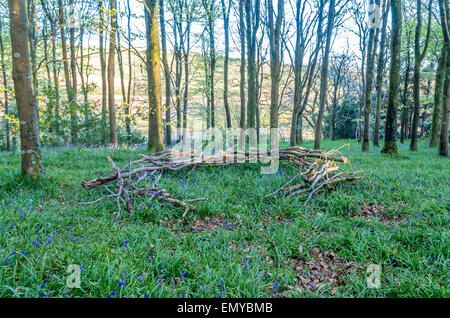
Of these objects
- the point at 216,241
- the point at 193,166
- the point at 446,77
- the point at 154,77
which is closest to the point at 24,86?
the point at 193,166

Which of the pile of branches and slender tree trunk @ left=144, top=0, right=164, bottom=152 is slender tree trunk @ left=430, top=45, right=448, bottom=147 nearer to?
the pile of branches

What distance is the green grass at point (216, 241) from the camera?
2012mm

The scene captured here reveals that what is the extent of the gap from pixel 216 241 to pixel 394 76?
9.86 meters

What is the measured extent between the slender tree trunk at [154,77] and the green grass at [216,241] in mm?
3505

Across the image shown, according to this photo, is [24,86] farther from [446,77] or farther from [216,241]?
[446,77]

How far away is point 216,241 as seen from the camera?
2.93 meters

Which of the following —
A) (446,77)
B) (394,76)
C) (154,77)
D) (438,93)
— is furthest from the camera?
(438,93)

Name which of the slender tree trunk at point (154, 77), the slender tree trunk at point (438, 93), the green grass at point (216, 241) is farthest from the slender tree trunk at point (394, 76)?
the slender tree trunk at point (154, 77)

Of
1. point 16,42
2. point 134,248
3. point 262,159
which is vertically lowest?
point 134,248
